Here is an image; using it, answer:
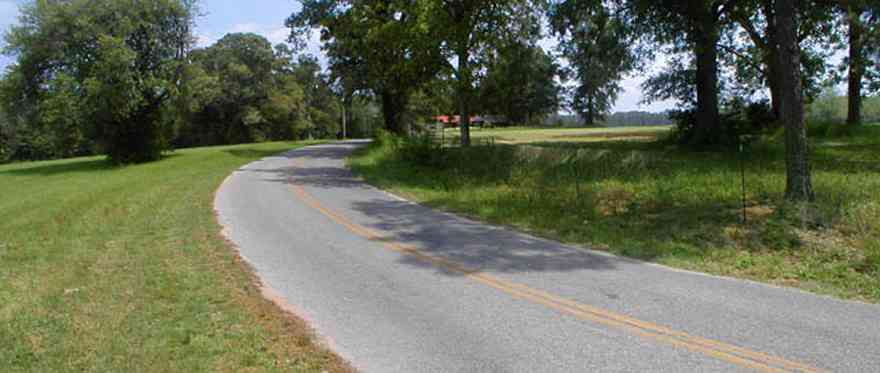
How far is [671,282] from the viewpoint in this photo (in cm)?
736

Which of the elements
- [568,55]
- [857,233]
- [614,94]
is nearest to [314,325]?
[857,233]

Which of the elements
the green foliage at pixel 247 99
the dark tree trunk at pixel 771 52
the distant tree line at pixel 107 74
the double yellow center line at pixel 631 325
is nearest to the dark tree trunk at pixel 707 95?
the dark tree trunk at pixel 771 52

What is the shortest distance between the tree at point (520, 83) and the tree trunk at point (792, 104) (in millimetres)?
13574

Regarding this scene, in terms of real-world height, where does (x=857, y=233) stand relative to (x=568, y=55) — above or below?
below

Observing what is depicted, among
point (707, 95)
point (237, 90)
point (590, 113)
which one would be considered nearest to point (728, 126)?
point (707, 95)

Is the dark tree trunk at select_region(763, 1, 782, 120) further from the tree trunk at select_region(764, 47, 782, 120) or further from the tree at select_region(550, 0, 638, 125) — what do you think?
the tree at select_region(550, 0, 638, 125)

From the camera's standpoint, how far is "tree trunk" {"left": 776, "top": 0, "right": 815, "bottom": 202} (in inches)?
442

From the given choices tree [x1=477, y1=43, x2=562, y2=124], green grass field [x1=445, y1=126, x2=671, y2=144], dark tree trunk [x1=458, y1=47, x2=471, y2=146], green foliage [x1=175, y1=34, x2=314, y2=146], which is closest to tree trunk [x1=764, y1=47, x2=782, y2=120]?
green grass field [x1=445, y1=126, x2=671, y2=144]

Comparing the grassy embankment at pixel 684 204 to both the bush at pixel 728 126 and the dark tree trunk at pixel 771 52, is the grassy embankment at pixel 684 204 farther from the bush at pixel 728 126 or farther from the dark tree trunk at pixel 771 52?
the dark tree trunk at pixel 771 52

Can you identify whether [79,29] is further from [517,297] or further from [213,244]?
[517,297]

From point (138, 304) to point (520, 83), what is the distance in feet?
95.5

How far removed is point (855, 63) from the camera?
2862 cm

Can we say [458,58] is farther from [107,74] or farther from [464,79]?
[107,74]

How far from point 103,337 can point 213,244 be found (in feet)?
14.9
